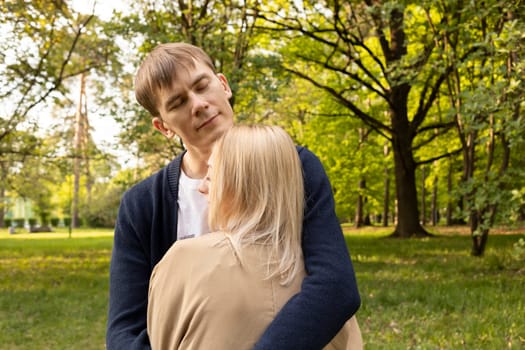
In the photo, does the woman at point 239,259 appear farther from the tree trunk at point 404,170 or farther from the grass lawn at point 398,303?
the tree trunk at point 404,170

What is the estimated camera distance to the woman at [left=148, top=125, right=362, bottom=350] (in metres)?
1.55

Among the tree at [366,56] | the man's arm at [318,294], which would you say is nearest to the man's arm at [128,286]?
the man's arm at [318,294]

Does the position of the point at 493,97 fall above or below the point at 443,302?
above

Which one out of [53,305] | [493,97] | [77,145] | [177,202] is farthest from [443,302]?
[77,145]

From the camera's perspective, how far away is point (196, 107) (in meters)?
2.12

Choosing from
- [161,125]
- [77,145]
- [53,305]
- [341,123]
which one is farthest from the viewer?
[341,123]

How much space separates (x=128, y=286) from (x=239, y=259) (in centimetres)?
62

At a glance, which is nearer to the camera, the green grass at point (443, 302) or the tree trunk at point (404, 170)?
the green grass at point (443, 302)

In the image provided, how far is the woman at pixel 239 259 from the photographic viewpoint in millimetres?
1552

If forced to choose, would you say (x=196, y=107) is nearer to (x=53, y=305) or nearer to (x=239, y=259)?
(x=239, y=259)

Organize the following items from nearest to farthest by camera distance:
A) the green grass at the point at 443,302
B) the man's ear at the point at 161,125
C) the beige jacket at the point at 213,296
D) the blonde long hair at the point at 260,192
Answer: the beige jacket at the point at 213,296, the blonde long hair at the point at 260,192, the man's ear at the point at 161,125, the green grass at the point at 443,302

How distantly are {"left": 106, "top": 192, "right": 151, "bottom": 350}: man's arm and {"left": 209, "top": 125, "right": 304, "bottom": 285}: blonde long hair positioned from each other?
1.41 ft

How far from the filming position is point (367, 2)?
53.6 feet

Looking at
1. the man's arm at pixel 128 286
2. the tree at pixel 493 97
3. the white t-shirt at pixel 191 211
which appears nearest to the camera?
the man's arm at pixel 128 286
